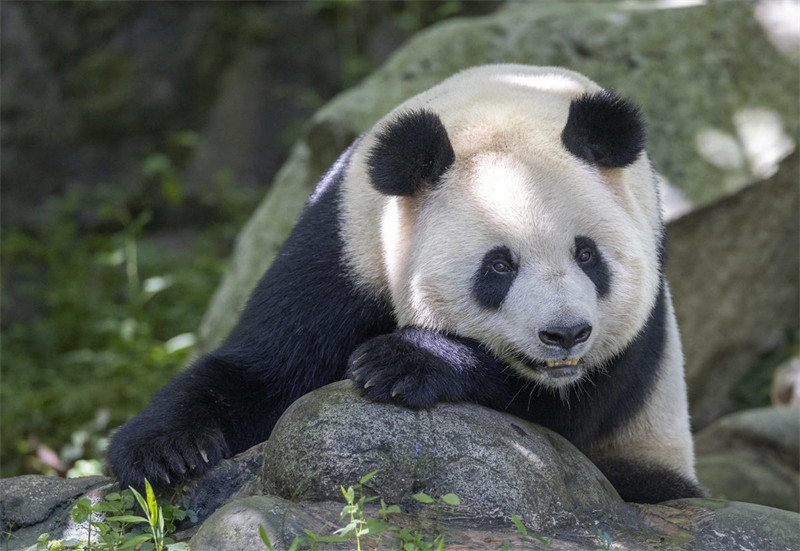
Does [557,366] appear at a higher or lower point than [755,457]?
higher

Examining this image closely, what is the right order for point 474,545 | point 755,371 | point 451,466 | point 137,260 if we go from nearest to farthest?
point 474,545, point 451,466, point 755,371, point 137,260

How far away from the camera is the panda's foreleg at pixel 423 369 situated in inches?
137

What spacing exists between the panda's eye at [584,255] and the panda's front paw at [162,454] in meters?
1.74

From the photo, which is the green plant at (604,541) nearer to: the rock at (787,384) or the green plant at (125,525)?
the green plant at (125,525)

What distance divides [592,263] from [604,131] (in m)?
0.60

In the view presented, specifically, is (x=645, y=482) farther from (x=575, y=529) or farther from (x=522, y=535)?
(x=522, y=535)

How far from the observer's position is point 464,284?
11.8 ft

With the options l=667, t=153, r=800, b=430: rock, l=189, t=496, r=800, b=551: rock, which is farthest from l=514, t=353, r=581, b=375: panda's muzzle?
l=667, t=153, r=800, b=430: rock

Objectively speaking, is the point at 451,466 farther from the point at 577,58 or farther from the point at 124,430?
the point at 577,58

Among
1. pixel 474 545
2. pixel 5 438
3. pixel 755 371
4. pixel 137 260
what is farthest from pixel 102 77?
pixel 474 545

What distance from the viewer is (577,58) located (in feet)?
24.7

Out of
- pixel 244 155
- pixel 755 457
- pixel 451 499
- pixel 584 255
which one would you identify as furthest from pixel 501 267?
pixel 244 155

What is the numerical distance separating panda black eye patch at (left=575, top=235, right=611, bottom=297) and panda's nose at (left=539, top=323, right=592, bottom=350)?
365 millimetres

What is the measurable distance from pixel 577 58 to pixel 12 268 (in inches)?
278
